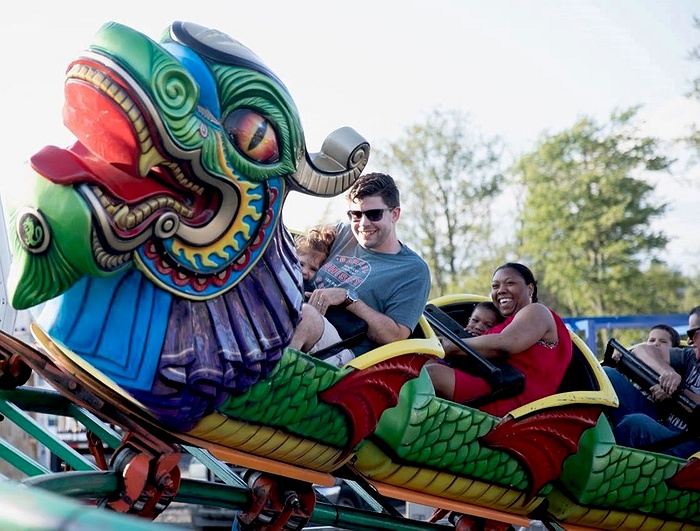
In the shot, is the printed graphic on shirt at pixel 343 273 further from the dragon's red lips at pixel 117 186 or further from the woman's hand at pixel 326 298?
the dragon's red lips at pixel 117 186

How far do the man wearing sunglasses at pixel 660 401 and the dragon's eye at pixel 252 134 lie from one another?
2.21 meters

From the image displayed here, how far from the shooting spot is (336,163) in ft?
10.1

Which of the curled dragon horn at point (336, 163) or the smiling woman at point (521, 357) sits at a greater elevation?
the curled dragon horn at point (336, 163)

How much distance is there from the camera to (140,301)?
8.63 feet

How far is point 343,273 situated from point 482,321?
93 centimetres

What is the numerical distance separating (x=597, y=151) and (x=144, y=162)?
79.5 feet

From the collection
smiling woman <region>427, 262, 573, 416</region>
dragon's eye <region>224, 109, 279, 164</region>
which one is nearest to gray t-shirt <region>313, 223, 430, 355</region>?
smiling woman <region>427, 262, 573, 416</region>

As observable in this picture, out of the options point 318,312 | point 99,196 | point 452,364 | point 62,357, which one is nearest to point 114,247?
point 99,196

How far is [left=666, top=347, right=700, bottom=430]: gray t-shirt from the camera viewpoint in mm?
4570

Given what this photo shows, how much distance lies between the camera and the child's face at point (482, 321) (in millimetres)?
4324

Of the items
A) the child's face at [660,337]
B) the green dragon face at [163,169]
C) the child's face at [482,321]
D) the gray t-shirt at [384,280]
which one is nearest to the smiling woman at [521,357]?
the child's face at [482,321]

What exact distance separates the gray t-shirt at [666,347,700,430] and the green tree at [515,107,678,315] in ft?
65.2

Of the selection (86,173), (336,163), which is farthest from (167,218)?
(336,163)

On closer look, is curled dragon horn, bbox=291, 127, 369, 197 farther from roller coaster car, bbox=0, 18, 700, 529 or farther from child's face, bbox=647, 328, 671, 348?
child's face, bbox=647, 328, 671, 348
